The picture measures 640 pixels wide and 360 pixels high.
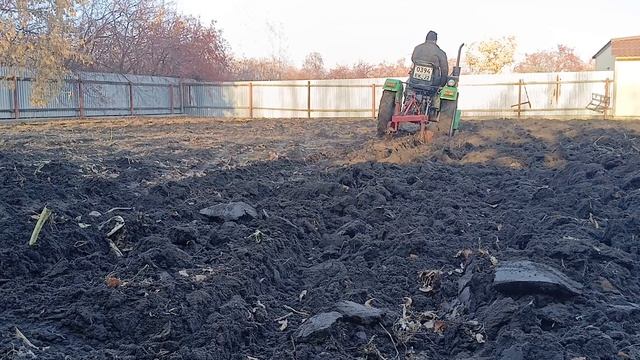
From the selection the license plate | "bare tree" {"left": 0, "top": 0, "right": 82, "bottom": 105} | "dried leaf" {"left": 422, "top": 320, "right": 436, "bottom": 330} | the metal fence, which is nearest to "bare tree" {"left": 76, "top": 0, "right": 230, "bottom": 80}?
the metal fence

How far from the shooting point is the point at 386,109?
523 inches

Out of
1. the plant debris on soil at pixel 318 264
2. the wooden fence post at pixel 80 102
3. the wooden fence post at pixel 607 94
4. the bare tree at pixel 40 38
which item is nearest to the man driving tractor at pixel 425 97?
the plant debris on soil at pixel 318 264

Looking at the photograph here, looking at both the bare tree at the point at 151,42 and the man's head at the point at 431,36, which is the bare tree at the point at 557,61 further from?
the man's head at the point at 431,36

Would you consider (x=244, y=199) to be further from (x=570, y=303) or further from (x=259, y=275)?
(x=570, y=303)

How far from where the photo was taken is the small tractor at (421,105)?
1291 cm

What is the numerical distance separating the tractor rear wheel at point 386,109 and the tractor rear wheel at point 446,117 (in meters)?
0.98

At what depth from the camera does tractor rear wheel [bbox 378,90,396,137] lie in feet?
43.2

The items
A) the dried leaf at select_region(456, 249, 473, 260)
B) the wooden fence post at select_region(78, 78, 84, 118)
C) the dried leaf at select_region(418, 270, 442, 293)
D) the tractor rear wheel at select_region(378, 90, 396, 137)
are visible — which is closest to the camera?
the dried leaf at select_region(418, 270, 442, 293)

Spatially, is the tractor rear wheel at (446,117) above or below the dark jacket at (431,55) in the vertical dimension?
below

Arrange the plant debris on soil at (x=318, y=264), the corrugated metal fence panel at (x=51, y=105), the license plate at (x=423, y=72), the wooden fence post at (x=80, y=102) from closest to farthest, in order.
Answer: the plant debris on soil at (x=318, y=264)
the license plate at (x=423, y=72)
the corrugated metal fence panel at (x=51, y=105)
the wooden fence post at (x=80, y=102)

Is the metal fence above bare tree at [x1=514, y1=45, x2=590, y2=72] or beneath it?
beneath

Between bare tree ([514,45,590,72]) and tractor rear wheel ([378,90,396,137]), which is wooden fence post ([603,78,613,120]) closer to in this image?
tractor rear wheel ([378,90,396,137])

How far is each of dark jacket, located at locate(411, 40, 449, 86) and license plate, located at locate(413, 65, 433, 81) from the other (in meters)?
0.12

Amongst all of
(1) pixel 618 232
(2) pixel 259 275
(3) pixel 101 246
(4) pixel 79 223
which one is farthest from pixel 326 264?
(1) pixel 618 232
